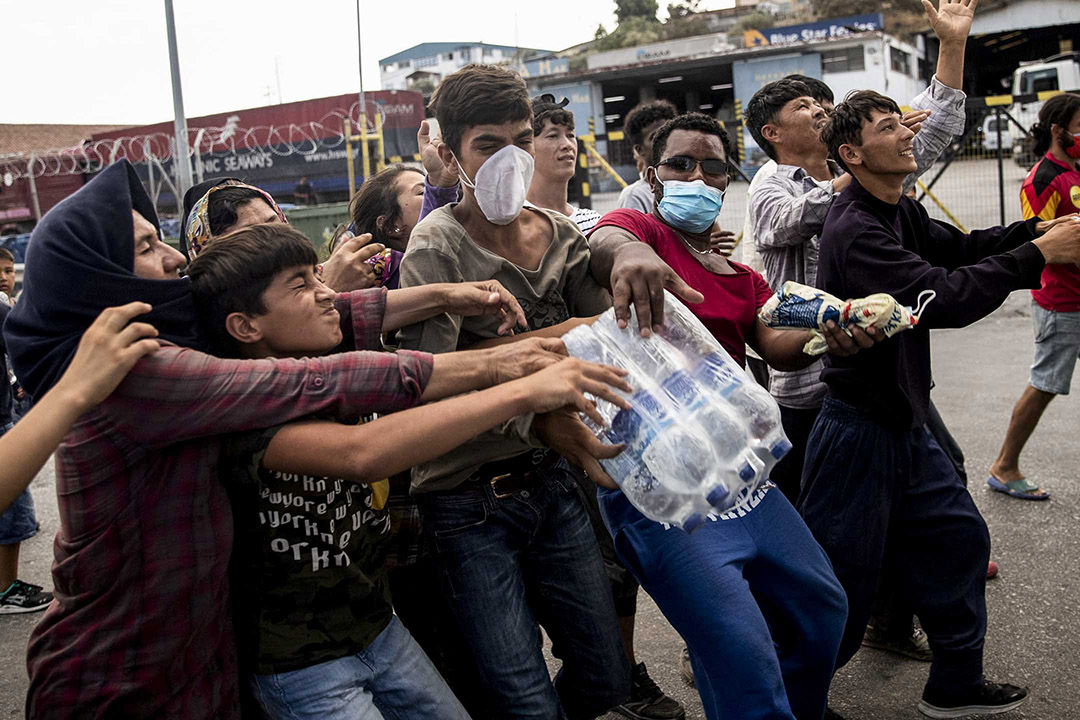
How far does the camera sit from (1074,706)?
10.7 ft

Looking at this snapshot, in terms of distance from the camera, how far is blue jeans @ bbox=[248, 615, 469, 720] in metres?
2.16

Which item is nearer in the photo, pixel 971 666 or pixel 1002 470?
pixel 971 666

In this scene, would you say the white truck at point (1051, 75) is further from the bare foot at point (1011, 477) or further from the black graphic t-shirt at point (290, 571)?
the black graphic t-shirt at point (290, 571)

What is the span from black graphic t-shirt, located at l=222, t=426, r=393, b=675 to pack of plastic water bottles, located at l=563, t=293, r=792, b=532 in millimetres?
694

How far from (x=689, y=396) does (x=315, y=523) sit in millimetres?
951

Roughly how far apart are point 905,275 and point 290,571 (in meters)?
2.01

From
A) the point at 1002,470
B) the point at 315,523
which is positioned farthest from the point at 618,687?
the point at 1002,470

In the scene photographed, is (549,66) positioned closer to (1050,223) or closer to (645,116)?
(645,116)

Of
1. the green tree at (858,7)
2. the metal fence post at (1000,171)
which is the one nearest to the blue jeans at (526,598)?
the metal fence post at (1000,171)

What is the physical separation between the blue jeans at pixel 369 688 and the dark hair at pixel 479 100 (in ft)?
4.45

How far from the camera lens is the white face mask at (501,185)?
260 centimetres

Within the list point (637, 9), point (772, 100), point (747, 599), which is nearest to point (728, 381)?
point (747, 599)

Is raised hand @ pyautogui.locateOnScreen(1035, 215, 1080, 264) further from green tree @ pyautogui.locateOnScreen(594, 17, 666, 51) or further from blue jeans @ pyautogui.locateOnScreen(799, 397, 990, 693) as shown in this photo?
green tree @ pyautogui.locateOnScreen(594, 17, 666, 51)

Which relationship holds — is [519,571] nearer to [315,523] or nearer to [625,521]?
[625,521]
